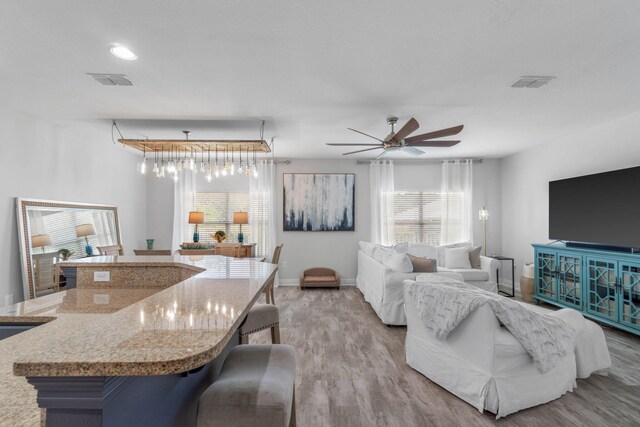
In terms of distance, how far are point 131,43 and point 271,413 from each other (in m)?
2.45

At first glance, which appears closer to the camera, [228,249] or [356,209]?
[228,249]

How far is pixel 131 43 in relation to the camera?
2135mm

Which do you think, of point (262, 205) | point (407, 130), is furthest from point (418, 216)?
point (407, 130)

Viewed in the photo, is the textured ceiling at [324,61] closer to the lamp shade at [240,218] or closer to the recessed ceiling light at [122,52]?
the recessed ceiling light at [122,52]

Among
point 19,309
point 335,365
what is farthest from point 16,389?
point 335,365

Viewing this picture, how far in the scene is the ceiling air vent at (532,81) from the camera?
2660 mm

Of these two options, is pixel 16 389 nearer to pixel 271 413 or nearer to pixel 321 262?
pixel 271 413

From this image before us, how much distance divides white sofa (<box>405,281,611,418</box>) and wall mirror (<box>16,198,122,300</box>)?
420 centimetres

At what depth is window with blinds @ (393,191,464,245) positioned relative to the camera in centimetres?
614

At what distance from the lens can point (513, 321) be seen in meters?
2.04

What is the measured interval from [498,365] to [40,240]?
4.80 metres

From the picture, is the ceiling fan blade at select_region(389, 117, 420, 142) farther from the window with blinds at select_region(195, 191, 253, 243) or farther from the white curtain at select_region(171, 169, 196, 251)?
the white curtain at select_region(171, 169, 196, 251)

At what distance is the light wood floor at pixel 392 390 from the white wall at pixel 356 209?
2463mm

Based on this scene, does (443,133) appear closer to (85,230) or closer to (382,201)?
(382,201)
